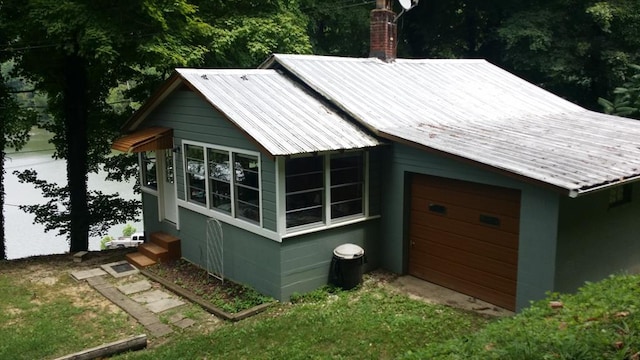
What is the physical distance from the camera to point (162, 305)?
8992 millimetres

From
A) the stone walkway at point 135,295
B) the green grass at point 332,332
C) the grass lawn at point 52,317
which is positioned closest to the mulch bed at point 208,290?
the stone walkway at point 135,295

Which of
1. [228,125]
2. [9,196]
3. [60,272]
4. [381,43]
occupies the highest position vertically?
[381,43]

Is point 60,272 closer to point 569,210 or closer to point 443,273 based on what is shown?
point 443,273

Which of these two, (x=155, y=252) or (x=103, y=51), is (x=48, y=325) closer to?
→ (x=155, y=252)

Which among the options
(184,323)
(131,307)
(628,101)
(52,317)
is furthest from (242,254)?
(628,101)

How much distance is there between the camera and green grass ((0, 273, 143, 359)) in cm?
739

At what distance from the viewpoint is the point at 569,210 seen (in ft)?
24.0

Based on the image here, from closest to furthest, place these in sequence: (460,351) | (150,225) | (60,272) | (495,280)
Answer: (460,351) → (495,280) → (60,272) → (150,225)

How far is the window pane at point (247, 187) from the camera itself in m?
9.07

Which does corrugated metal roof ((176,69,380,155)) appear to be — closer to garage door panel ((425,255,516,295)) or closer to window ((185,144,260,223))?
window ((185,144,260,223))

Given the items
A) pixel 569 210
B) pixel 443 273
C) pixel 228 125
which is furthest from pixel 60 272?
pixel 569 210

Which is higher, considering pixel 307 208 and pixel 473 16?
pixel 473 16

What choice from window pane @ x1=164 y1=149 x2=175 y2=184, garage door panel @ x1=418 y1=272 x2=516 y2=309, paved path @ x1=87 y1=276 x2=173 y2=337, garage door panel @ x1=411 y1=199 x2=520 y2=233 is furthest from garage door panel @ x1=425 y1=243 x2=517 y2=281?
window pane @ x1=164 y1=149 x2=175 y2=184

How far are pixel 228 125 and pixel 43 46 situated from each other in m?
7.16
